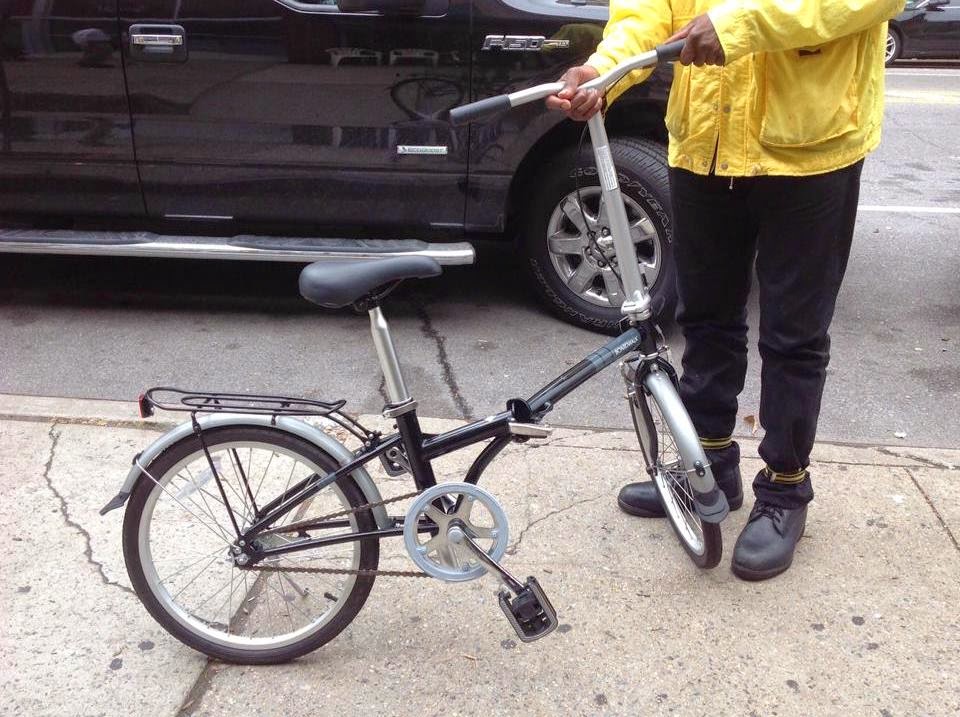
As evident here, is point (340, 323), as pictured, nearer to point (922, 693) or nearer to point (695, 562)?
point (695, 562)

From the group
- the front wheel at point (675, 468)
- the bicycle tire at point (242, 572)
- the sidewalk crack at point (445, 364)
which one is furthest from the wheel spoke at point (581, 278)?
the bicycle tire at point (242, 572)

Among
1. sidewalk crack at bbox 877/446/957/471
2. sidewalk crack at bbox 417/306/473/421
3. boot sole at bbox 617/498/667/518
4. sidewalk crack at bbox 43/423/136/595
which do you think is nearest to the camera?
sidewalk crack at bbox 43/423/136/595

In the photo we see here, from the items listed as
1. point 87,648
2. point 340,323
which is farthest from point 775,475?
point 340,323

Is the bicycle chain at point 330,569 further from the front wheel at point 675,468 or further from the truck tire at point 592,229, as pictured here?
the truck tire at point 592,229

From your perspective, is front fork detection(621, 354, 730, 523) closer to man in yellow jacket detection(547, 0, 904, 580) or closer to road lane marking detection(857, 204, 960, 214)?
man in yellow jacket detection(547, 0, 904, 580)

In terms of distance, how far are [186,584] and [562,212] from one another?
246 cm

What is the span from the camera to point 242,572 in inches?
108

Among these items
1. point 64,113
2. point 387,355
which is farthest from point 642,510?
point 64,113

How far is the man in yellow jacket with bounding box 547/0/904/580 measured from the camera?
2334 mm

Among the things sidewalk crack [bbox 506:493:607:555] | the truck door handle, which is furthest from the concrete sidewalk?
the truck door handle

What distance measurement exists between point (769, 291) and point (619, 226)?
A: 55 centimetres

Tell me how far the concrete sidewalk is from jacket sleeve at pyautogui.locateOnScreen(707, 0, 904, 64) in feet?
4.89

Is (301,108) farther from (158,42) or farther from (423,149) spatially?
(158,42)

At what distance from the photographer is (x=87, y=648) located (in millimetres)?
2605
